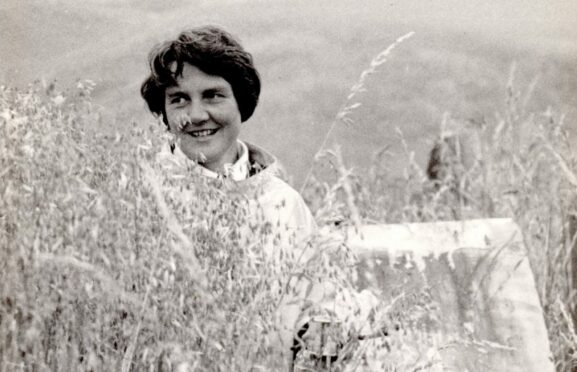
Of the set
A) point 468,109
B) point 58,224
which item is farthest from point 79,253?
point 468,109

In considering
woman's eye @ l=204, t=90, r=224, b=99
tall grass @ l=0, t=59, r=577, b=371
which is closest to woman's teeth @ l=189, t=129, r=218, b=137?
woman's eye @ l=204, t=90, r=224, b=99

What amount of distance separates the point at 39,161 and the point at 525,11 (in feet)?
6.32

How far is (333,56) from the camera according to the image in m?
3.03

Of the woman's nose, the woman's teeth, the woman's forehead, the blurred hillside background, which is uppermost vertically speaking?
the blurred hillside background

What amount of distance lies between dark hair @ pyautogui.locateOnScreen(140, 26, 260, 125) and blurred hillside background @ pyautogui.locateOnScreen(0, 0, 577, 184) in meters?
0.04

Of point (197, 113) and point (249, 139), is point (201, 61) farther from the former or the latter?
point (249, 139)

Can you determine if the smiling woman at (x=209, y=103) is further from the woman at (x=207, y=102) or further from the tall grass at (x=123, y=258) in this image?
the tall grass at (x=123, y=258)

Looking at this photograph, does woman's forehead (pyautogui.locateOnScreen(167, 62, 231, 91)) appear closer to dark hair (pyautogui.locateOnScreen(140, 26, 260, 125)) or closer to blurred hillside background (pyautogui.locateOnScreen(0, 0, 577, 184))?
dark hair (pyautogui.locateOnScreen(140, 26, 260, 125))

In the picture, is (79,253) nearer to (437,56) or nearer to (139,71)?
(139,71)

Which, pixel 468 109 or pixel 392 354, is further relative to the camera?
pixel 468 109

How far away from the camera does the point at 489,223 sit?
3035mm

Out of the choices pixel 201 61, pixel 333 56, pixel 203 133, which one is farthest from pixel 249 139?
pixel 333 56

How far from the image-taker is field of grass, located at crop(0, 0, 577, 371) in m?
1.75

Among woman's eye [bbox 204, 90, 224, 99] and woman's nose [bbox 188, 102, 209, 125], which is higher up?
woman's eye [bbox 204, 90, 224, 99]
